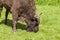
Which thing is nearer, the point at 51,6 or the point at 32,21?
the point at 32,21

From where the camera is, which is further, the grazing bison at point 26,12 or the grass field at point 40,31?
the grazing bison at point 26,12

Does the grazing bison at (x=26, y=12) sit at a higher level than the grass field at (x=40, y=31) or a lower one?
higher

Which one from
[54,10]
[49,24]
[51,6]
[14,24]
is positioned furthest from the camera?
[51,6]

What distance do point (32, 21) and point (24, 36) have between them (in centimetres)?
78

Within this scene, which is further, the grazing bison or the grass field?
the grazing bison

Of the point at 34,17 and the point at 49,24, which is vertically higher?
the point at 34,17

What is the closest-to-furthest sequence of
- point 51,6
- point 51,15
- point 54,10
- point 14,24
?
1. point 14,24
2. point 51,15
3. point 54,10
4. point 51,6

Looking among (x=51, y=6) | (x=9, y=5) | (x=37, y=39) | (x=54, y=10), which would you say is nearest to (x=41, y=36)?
(x=37, y=39)

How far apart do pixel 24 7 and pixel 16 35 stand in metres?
1.22

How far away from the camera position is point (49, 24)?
12562mm

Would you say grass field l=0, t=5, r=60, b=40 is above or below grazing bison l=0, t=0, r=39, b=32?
below

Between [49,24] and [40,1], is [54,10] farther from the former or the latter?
[49,24]

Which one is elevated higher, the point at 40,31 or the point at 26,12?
the point at 26,12

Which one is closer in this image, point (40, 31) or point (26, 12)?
point (26, 12)
